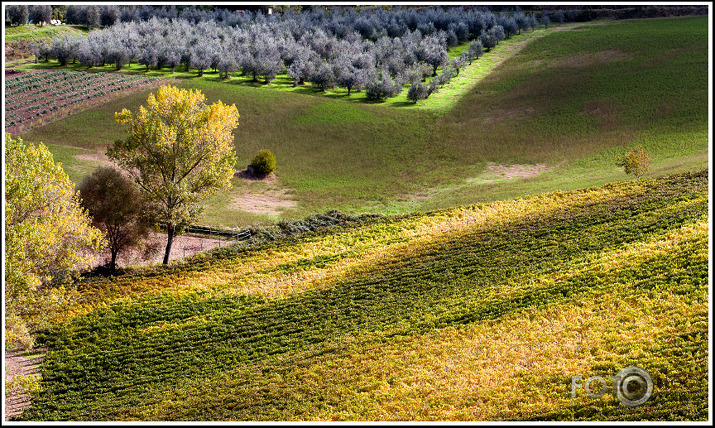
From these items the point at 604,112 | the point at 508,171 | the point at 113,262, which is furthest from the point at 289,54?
the point at 113,262

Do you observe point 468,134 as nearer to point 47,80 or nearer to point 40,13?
point 47,80

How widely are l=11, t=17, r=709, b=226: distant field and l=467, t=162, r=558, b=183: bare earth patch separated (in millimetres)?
124

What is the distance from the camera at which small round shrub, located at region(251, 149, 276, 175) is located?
72375mm

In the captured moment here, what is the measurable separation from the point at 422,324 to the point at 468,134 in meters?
52.7

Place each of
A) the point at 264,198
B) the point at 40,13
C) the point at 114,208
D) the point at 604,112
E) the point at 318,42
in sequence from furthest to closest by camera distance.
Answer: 1. the point at 40,13
2. the point at 318,42
3. the point at 604,112
4. the point at 264,198
5. the point at 114,208

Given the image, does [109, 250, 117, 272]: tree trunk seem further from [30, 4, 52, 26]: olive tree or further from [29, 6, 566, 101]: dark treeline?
[30, 4, 52, 26]: olive tree

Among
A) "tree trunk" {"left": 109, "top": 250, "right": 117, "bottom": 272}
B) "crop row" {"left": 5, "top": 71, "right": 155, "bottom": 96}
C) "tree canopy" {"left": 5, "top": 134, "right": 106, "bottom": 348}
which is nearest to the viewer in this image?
"tree canopy" {"left": 5, "top": 134, "right": 106, "bottom": 348}

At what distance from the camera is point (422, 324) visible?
117ft

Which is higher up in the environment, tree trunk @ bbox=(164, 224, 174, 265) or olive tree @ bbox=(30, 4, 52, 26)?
olive tree @ bbox=(30, 4, 52, 26)

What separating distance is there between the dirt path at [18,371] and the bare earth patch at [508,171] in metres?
48.7

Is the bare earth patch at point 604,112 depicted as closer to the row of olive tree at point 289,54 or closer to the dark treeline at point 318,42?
the dark treeline at point 318,42

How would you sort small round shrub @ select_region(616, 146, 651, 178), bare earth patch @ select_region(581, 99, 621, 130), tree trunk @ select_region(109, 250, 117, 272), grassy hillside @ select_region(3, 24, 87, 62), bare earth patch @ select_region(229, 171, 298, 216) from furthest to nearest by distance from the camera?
grassy hillside @ select_region(3, 24, 87, 62) < bare earth patch @ select_region(581, 99, 621, 130) < bare earth patch @ select_region(229, 171, 298, 216) < small round shrub @ select_region(616, 146, 651, 178) < tree trunk @ select_region(109, 250, 117, 272)

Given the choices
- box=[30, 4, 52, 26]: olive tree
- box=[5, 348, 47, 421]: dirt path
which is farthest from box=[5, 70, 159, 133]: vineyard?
box=[5, 348, 47, 421]: dirt path

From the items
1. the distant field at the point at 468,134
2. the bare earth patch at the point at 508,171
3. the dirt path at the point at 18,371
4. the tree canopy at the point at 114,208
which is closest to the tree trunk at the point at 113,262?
the tree canopy at the point at 114,208
